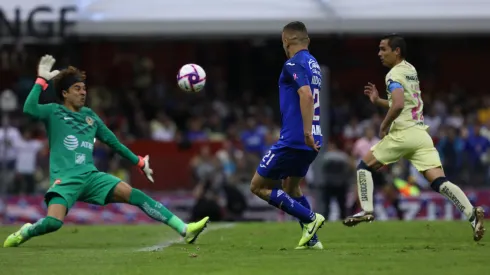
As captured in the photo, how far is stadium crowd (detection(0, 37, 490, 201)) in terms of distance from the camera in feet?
77.8

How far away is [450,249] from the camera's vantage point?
1116cm

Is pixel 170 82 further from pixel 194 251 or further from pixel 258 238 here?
pixel 194 251

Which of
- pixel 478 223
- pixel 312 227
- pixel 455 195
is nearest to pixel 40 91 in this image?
pixel 312 227

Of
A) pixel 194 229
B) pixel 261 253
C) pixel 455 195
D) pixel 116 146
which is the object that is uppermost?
pixel 116 146

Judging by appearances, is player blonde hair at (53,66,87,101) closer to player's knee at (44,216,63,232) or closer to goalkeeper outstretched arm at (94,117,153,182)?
goalkeeper outstretched arm at (94,117,153,182)

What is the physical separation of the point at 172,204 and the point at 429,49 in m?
13.8

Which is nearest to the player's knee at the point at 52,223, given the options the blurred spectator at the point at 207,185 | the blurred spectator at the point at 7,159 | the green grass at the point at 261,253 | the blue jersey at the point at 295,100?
the green grass at the point at 261,253

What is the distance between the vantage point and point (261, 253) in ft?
36.1

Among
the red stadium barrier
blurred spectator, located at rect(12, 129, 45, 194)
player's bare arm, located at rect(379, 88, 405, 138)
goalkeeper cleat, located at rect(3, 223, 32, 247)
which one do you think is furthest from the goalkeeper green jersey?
blurred spectator, located at rect(12, 129, 45, 194)

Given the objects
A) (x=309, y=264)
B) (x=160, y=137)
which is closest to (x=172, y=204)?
(x=160, y=137)

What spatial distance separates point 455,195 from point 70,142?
4332 mm

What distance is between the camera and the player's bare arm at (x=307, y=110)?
10.8 m

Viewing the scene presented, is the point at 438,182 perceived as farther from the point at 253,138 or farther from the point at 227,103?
the point at 227,103

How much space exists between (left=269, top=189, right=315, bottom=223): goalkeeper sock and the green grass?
37 cm
